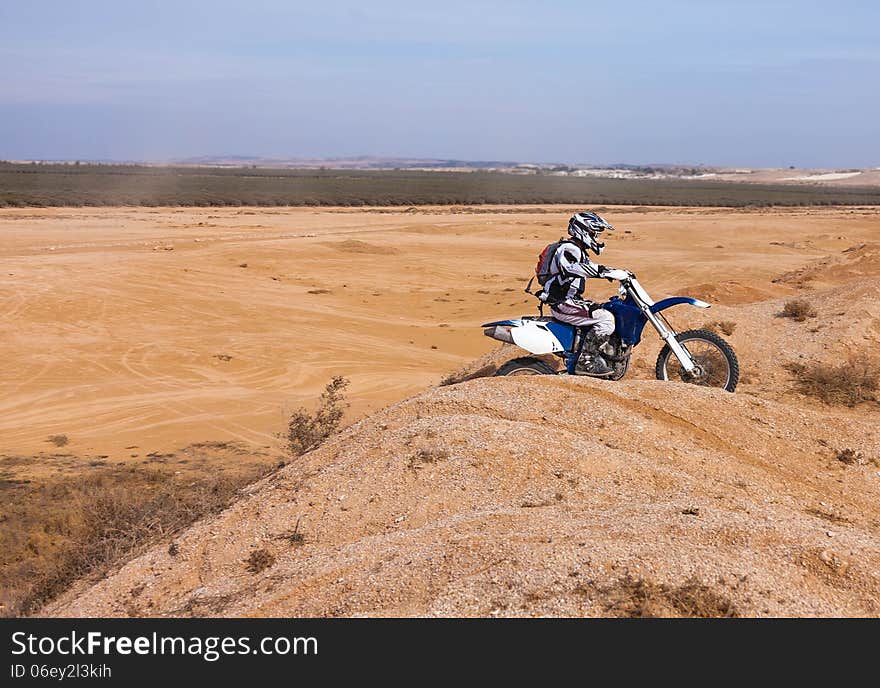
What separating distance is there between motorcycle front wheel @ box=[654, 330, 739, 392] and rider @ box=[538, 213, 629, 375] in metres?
0.68

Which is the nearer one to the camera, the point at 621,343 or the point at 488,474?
the point at 488,474

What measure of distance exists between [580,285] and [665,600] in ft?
14.5

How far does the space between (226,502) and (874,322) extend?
26.2ft

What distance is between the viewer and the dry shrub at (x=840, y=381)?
850 centimetres

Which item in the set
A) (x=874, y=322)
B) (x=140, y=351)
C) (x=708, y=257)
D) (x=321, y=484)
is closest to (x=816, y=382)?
(x=874, y=322)

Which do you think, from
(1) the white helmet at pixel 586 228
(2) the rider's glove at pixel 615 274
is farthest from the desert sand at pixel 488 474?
(1) the white helmet at pixel 586 228

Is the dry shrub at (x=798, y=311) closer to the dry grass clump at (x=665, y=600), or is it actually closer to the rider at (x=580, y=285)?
the rider at (x=580, y=285)

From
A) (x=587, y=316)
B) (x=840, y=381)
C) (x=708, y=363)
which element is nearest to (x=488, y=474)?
(x=587, y=316)

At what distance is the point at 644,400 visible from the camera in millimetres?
7125

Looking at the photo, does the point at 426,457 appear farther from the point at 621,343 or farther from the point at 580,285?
the point at 621,343

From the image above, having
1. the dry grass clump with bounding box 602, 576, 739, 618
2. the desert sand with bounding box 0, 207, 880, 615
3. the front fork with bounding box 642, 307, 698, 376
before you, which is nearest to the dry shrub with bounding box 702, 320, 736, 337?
the desert sand with bounding box 0, 207, 880, 615

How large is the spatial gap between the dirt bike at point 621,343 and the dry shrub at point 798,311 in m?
3.11

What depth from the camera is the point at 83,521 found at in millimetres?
7621

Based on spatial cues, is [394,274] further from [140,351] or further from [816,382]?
[816,382]
